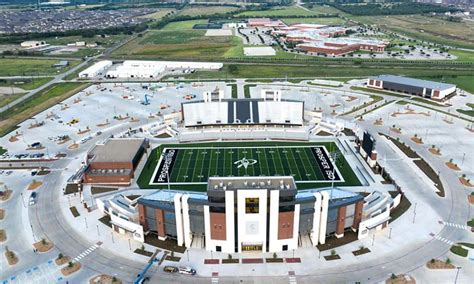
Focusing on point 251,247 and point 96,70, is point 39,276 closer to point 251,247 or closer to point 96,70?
point 251,247

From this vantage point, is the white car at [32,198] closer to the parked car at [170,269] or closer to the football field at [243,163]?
the football field at [243,163]

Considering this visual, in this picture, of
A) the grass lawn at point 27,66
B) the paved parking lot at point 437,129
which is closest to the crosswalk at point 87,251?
the paved parking lot at point 437,129

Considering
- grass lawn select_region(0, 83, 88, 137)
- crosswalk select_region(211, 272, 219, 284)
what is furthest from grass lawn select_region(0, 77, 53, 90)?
crosswalk select_region(211, 272, 219, 284)

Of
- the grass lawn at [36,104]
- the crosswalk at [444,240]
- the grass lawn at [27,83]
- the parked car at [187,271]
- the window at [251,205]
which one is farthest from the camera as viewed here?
the grass lawn at [27,83]

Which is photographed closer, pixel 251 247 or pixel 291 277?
pixel 291 277

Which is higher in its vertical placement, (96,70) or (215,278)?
(96,70)

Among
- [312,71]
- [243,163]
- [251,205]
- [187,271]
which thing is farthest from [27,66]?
[251,205]

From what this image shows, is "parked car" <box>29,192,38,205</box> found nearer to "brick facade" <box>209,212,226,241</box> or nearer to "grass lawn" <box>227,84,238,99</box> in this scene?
"brick facade" <box>209,212,226,241</box>

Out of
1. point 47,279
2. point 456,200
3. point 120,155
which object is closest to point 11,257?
point 47,279
